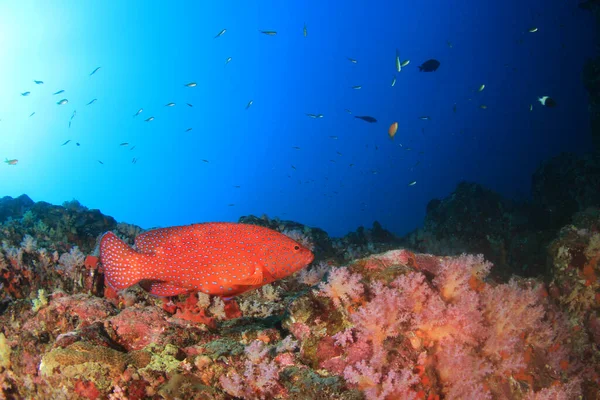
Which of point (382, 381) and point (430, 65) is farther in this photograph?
point (430, 65)

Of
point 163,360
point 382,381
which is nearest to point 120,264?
point 163,360

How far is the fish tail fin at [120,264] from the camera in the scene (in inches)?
135

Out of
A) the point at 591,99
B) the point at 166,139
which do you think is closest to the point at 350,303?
the point at 591,99

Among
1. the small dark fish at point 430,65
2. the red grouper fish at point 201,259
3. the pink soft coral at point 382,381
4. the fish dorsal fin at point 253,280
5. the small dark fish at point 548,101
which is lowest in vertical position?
the pink soft coral at point 382,381

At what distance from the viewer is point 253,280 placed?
11.3ft

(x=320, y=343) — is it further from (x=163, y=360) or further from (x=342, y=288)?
(x=163, y=360)

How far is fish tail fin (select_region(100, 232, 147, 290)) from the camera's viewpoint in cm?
344

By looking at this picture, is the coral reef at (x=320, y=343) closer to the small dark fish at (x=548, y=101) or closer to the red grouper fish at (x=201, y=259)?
the red grouper fish at (x=201, y=259)

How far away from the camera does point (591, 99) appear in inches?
704

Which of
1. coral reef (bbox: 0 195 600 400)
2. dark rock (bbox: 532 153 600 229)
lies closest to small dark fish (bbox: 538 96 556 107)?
dark rock (bbox: 532 153 600 229)

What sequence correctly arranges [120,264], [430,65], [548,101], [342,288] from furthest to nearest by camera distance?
[430,65] → [548,101] → [120,264] → [342,288]

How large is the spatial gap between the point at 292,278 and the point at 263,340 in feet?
7.14

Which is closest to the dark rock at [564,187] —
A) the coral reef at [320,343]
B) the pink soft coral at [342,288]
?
the coral reef at [320,343]

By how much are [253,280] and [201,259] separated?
2.11ft
